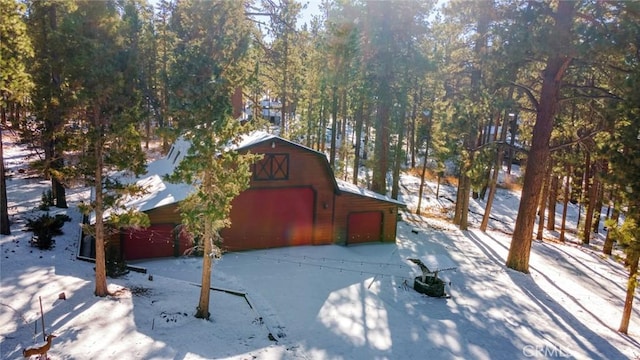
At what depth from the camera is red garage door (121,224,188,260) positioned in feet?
50.4

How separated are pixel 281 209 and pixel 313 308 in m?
6.31

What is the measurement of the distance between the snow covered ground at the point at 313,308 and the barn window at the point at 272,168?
128 inches

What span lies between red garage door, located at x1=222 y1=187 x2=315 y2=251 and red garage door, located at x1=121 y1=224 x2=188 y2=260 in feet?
6.68

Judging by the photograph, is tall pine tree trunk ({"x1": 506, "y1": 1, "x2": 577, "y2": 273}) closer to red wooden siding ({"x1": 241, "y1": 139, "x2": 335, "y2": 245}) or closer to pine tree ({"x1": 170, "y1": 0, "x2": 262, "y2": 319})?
red wooden siding ({"x1": 241, "y1": 139, "x2": 335, "y2": 245})

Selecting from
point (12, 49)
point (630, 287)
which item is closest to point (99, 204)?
point (12, 49)

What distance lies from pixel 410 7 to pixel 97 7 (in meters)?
15.4

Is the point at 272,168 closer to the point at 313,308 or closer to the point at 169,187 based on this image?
the point at 169,187

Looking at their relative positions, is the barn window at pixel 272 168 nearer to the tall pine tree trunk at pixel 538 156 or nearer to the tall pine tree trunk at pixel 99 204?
the tall pine tree trunk at pixel 99 204

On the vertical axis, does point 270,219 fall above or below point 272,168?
below

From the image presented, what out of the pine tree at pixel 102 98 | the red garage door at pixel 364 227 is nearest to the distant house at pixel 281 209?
the red garage door at pixel 364 227

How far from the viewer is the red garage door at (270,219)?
17312 millimetres

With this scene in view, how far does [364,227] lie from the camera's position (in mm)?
19859

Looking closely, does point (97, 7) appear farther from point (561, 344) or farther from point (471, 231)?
point (471, 231)

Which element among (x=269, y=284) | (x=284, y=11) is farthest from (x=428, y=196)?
(x=269, y=284)
